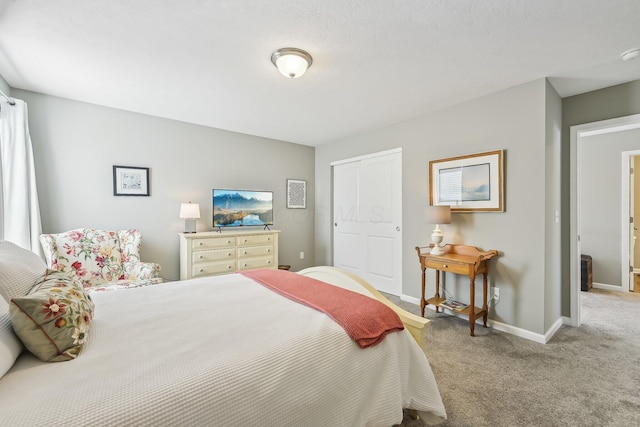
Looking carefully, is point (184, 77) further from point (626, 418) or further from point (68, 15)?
point (626, 418)

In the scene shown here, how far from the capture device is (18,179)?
2.53m

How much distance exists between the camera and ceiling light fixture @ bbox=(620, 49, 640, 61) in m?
2.05

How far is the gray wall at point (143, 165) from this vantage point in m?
2.98

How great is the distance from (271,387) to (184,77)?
261cm

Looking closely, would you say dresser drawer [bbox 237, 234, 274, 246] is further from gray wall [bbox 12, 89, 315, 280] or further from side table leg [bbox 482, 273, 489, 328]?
side table leg [bbox 482, 273, 489, 328]

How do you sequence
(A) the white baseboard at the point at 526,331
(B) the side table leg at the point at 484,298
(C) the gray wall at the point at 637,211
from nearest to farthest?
(A) the white baseboard at the point at 526,331
(B) the side table leg at the point at 484,298
(C) the gray wall at the point at 637,211

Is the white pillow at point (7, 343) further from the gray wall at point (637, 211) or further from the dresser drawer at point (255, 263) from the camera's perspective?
the gray wall at point (637, 211)

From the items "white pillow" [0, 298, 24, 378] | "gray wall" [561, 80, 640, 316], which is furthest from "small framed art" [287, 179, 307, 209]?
"white pillow" [0, 298, 24, 378]

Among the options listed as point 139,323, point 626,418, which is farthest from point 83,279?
point 626,418

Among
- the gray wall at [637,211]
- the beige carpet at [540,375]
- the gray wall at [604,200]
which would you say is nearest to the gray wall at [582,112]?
the beige carpet at [540,375]

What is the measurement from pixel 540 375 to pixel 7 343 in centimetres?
299

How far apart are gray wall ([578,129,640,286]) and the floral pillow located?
240 inches

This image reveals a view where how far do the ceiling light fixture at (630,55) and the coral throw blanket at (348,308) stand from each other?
8.69ft

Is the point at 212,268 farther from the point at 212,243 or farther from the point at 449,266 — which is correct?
the point at 449,266
